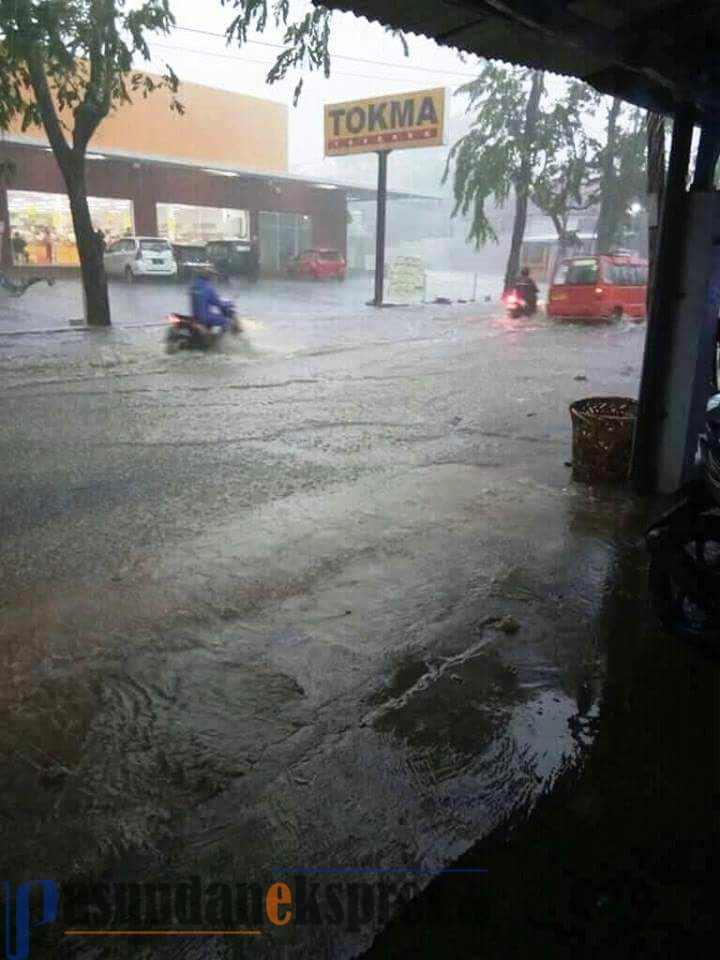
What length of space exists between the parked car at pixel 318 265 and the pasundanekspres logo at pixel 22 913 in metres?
36.5

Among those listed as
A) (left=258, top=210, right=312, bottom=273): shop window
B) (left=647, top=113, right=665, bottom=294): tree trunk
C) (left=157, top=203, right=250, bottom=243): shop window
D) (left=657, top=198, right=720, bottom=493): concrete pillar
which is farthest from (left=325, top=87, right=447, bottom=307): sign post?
(left=657, top=198, right=720, bottom=493): concrete pillar

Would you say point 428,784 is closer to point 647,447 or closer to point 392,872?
point 392,872

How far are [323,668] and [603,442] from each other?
3.68m

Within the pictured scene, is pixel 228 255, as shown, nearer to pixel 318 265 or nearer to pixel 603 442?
pixel 318 265

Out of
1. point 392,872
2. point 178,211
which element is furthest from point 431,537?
point 178,211

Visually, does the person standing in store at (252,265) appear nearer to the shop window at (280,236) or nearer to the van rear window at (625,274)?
the shop window at (280,236)

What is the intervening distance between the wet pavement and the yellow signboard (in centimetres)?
1854

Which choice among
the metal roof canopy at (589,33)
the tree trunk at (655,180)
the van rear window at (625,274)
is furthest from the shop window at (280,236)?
the metal roof canopy at (589,33)

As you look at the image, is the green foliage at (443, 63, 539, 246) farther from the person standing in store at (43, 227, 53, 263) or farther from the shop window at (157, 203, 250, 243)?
the person standing in store at (43, 227, 53, 263)

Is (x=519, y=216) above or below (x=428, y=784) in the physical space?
above

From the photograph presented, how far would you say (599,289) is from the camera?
829 inches

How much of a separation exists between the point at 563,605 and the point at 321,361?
9779 millimetres

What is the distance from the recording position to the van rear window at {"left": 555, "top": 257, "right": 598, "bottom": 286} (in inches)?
834

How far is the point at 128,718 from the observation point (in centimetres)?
312
